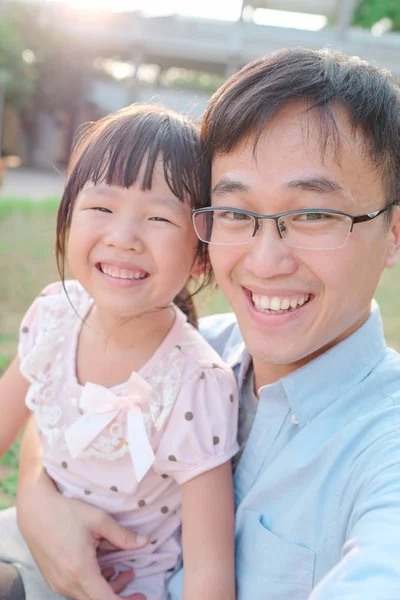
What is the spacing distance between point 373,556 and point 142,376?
37.2 inches

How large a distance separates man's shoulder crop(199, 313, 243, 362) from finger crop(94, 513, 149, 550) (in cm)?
65

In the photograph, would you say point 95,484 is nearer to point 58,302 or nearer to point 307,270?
point 58,302

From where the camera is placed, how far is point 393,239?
1.66 m

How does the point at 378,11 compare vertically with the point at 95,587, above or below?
above

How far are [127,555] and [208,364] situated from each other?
0.61 m

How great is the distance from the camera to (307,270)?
59.6 inches

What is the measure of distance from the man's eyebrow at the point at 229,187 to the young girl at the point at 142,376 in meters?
0.14

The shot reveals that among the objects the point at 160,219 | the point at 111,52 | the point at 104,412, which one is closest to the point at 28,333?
the point at 104,412

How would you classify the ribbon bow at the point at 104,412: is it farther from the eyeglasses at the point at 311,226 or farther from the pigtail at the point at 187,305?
the eyeglasses at the point at 311,226

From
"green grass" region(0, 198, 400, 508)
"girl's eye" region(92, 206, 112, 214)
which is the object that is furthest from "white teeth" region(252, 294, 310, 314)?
"green grass" region(0, 198, 400, 508)

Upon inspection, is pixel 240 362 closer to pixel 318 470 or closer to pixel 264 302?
pixel 264 302

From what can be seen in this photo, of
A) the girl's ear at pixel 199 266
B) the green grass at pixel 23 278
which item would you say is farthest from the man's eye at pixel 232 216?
the green grass at pixel 23 278

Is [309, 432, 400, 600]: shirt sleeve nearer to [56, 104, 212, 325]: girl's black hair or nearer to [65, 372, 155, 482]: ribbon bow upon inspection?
[65, 372, 155, 482]: ribbon bow

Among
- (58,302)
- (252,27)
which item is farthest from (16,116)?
(58,302)
